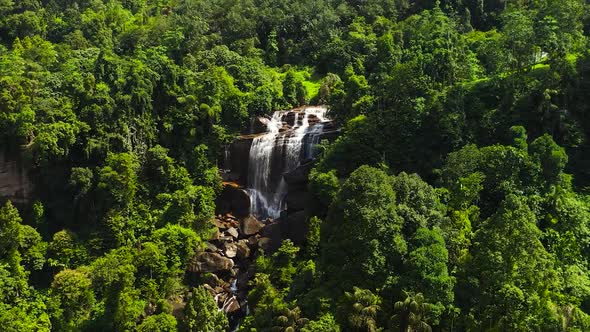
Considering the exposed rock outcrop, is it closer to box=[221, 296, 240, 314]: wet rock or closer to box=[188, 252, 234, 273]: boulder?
box=[188, 252, 234, 273]: boulder

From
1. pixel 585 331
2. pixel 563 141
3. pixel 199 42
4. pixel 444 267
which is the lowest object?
pixel 585 331

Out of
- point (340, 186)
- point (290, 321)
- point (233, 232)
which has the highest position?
point (340, 186)

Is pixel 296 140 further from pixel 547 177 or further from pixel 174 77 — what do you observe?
pixel 547 177

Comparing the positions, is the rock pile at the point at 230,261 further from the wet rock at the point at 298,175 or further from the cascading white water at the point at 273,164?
the wet rock at the point at 298,175

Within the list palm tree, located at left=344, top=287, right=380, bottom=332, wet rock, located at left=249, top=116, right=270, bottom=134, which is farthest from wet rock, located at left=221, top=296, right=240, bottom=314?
wet rock, located at left=249, top=116, right=270, bottom=134

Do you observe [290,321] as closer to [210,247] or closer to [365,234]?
[365,234]

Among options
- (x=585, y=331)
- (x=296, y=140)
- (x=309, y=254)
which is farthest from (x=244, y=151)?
(x=585, y=331)

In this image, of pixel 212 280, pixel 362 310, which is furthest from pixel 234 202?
pixel 362 310
